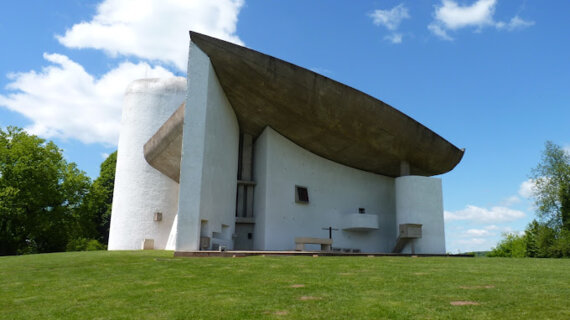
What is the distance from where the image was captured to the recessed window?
22.7 m

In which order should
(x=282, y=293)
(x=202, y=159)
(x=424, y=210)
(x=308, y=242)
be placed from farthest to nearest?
(x=424, y=210)
(x=308, y=242)
(x=202, y=159)
(x=282, y=293)

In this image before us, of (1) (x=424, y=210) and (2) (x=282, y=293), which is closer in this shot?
(2) (x=282, y=293)

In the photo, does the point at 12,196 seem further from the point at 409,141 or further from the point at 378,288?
the point at 378,288

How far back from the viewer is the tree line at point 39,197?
2639 cm

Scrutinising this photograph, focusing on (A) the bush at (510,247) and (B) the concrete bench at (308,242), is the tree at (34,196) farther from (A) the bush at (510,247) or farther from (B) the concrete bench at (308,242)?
(A) the bush at (510,247)

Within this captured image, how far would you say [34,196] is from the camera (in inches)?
1054

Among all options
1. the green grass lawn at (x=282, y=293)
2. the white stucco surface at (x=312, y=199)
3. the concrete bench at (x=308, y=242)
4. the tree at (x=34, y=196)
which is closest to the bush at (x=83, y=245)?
the tree at (x=34, y=196)

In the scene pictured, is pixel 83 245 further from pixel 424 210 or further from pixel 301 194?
pixel 424 210

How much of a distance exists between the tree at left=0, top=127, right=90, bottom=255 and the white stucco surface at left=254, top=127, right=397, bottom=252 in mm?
13917

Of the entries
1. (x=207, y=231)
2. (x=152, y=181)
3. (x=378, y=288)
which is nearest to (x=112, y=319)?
(x=378, y=288)

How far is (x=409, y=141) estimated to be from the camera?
892 inches

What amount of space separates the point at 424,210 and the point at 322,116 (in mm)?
7423

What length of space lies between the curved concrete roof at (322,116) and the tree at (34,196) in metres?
13.8

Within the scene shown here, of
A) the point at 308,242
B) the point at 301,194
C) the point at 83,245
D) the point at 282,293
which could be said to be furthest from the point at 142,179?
the point at 282,293
